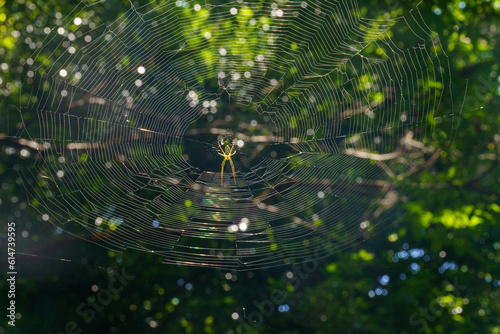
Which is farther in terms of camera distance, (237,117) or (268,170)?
(237,117)

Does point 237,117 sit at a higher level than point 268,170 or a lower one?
higher

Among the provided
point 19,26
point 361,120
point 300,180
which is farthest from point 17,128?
point 361,120

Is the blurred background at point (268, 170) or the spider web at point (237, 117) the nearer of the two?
the spider web at point (237, 117)

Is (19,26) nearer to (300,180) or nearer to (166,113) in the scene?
(166,113)

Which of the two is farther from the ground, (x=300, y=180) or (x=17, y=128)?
(x=17, y=128)
